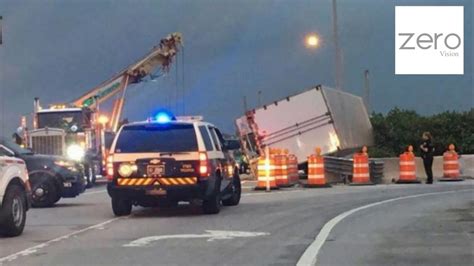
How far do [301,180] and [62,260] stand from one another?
18344 millimetres

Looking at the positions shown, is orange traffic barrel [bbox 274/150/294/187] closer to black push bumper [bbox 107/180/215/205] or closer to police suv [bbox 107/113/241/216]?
police suv [bbox 107/113/241/216]

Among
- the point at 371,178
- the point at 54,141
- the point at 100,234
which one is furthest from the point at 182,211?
the point at 54,141

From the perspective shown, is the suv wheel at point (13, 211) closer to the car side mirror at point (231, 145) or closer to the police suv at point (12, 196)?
the police suv at point (12, 196)

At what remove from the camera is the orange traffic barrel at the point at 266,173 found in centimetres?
2241

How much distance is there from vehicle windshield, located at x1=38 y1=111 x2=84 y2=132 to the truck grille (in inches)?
23.3

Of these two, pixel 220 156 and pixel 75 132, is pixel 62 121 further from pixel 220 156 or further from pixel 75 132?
pixel 220 156

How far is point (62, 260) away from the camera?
10.1m

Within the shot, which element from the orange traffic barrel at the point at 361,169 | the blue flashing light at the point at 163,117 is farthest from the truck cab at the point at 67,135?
the blue flashing light at the point at 163,117

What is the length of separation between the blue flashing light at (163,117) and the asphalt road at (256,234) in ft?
6.18

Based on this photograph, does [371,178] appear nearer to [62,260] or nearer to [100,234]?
[100,234]

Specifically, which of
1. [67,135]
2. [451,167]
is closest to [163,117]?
[451,167]

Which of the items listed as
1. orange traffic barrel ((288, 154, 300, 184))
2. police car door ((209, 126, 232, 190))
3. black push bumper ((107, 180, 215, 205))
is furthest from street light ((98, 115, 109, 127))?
black push bumper ((107, 180, 215, 205))

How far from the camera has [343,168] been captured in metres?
26.1

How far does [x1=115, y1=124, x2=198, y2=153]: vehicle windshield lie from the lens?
1519cm
